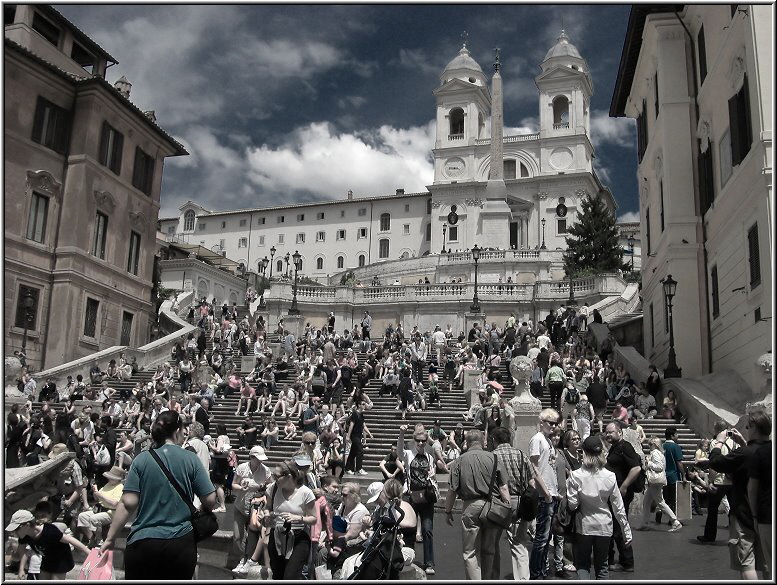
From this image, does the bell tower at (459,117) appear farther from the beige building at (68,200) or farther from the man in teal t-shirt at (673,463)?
the man in teal t-shirt at (673,463)

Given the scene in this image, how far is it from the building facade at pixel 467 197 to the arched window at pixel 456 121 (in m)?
0.15

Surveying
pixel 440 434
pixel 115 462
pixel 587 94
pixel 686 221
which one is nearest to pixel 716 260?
pixel 686 221

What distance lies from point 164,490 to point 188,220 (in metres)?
110

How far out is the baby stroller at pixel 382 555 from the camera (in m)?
7.34

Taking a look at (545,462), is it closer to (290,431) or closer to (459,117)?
(290,431)

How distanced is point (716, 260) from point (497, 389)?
22.1ft

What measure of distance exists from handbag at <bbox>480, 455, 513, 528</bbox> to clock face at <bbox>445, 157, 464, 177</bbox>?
84778mm

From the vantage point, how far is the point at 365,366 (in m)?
25.0

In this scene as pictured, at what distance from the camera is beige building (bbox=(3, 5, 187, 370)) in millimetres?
29344

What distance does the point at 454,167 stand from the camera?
91312mm

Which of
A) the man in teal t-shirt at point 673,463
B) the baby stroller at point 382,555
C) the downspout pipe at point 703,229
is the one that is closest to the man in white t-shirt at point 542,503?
the baby stroller at point 382,555

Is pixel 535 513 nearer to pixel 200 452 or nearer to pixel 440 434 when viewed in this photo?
pixel 200 452

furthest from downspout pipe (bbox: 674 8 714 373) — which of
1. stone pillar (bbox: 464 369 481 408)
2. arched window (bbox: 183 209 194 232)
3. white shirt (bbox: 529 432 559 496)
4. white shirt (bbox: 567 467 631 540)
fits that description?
arched window (bbox: 183 209 194 232)

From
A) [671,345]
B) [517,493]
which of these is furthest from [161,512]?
[671,345]
